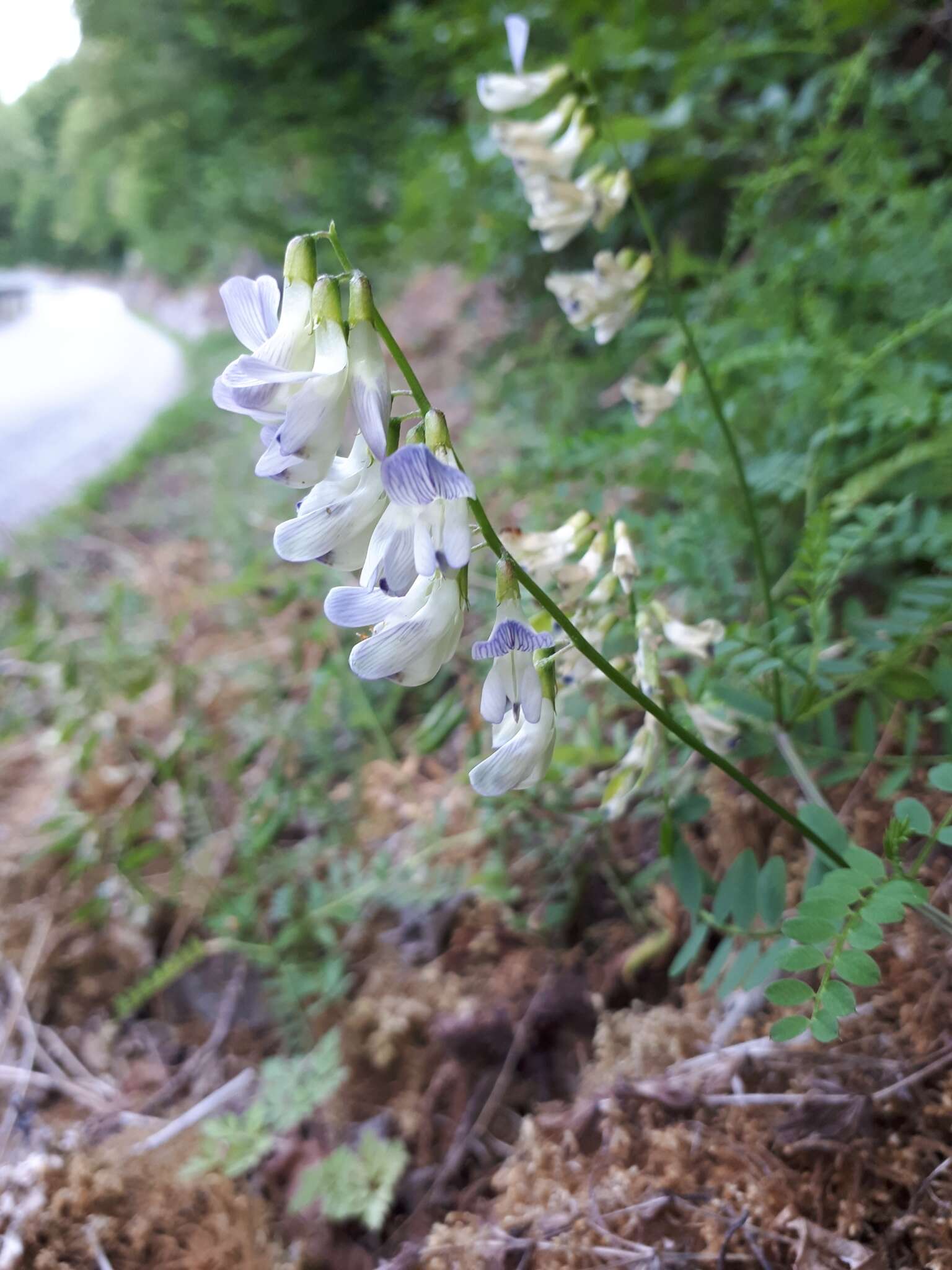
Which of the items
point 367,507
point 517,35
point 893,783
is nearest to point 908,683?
point 893,783

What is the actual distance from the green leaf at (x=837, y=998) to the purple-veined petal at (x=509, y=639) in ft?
1.09

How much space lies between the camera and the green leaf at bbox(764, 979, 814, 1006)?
648 mm

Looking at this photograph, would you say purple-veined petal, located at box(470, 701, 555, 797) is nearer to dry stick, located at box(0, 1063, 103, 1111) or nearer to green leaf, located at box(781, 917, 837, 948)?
green leaf, located at box(781, 917, 837, 948)

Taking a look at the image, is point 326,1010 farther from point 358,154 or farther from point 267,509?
point 358,154

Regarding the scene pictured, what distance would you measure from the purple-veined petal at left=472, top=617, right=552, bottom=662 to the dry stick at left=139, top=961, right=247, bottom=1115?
1.25 meters

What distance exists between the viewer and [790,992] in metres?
0.65

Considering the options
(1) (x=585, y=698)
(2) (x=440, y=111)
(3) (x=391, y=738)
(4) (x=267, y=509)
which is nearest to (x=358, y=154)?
(2) (x=440, y=111)

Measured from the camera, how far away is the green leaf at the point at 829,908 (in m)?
0.65

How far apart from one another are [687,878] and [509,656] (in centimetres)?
37

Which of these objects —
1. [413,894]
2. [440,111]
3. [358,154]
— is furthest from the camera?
[358,154]

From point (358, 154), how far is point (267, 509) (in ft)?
10.6

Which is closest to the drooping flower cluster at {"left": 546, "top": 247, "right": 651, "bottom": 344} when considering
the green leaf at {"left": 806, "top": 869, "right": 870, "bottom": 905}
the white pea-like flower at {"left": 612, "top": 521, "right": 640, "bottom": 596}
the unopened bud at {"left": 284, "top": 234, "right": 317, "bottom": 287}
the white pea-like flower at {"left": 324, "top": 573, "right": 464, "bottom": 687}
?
the white pea-like flower at {"left": 612, "top": 521, "right": 640, "bottom": 596}

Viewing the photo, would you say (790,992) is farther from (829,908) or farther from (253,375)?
→ (253,375)

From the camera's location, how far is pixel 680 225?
96.0 inches
